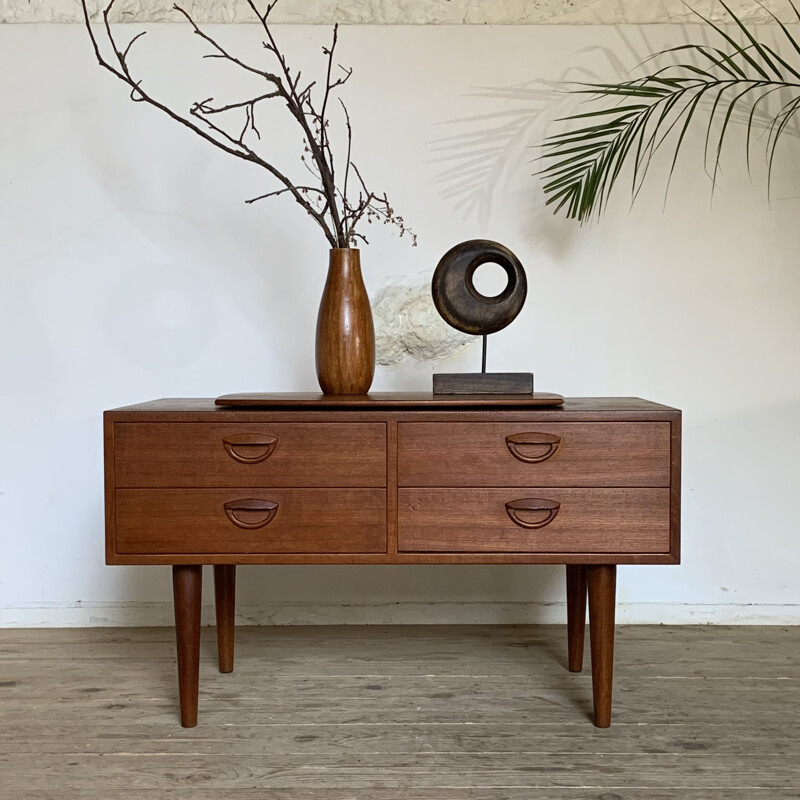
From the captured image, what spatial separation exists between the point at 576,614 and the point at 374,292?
1099 mm

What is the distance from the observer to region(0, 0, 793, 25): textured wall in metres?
2.48

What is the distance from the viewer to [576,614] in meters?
2.12

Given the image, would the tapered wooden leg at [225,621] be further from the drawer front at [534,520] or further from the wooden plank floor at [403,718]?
the drawer front at [534,520]

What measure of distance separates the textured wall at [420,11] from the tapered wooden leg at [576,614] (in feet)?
5.31

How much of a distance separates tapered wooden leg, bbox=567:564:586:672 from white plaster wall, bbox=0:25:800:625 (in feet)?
1.41

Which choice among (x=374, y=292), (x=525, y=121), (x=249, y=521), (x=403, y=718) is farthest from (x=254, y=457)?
(x=525, y=121)

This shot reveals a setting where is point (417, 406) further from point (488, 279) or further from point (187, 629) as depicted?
point (488, 279)

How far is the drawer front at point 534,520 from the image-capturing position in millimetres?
1720

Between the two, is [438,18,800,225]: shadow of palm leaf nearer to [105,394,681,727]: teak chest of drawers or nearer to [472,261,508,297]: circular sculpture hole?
[472,261,508,297]: circular sculpture hole

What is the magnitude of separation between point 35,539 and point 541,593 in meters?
1.57

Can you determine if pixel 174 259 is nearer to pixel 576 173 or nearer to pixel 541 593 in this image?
pixel 576 173

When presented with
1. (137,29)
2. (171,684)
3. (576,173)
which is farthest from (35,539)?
(576,173)

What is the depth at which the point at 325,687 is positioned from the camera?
6.69 ft

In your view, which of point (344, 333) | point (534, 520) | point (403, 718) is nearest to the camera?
point (534, 520)
